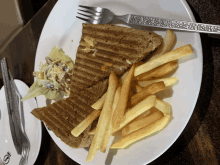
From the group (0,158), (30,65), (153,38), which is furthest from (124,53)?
(0,158)

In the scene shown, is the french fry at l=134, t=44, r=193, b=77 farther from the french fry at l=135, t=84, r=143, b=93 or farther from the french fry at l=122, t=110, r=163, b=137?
the french fry at l=122, t=110, r=163, b=137

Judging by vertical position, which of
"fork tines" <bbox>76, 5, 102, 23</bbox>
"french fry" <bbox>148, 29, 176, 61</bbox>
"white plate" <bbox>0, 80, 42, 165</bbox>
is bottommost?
"white plate" <bbox>0, 80, 42, 165</bbox>

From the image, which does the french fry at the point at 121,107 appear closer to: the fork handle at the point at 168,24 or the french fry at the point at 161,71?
the french fry at the point at 161,71

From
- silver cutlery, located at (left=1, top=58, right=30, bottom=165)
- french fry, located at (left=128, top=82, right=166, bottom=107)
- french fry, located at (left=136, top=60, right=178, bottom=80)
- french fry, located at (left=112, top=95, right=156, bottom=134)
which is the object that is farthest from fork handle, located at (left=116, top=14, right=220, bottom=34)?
silver cutlery, located at (left=1, top=58, right=30, bottom=165)

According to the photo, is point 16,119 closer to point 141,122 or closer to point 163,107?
point 141,122

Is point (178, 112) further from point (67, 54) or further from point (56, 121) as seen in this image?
point (67, 54)

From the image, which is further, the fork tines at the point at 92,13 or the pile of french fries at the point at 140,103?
the fork tines at the point at 92,13

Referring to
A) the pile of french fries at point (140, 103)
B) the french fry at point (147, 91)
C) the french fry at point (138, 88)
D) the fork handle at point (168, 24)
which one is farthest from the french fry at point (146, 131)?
the fork handle at point (168, 24)
